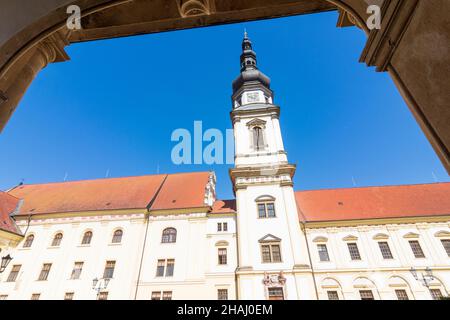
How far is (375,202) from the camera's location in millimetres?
24453

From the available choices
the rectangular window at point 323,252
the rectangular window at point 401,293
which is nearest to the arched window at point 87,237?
the rectangular window at point 323,252

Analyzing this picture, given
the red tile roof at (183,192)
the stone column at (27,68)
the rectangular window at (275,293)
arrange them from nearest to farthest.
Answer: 1. the stone column at (27,68)
2. the rectangular window at (275,293)
3. the red tile roof at (183,192)

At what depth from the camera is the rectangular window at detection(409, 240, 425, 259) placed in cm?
1975

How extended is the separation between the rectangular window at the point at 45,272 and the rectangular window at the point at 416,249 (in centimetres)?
3116

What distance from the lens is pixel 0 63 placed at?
2.43 meters

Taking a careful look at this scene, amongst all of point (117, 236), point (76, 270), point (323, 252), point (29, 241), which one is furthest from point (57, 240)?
point (323, 252)

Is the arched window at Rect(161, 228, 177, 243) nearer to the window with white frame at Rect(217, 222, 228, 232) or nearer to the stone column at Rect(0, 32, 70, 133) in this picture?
the window with white frame at Rect(217, 222, 228, 232)

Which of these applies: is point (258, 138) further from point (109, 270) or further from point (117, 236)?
point (109, 270)

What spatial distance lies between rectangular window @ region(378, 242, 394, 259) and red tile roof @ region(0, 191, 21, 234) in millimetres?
33149

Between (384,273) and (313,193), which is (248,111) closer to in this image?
(313,193)

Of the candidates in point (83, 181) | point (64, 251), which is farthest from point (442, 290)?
point (83, 181)

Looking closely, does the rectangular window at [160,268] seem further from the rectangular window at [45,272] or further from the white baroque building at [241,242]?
the rectangular window at [45,272]

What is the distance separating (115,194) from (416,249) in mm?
29269

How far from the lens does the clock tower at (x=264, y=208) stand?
17641mm
